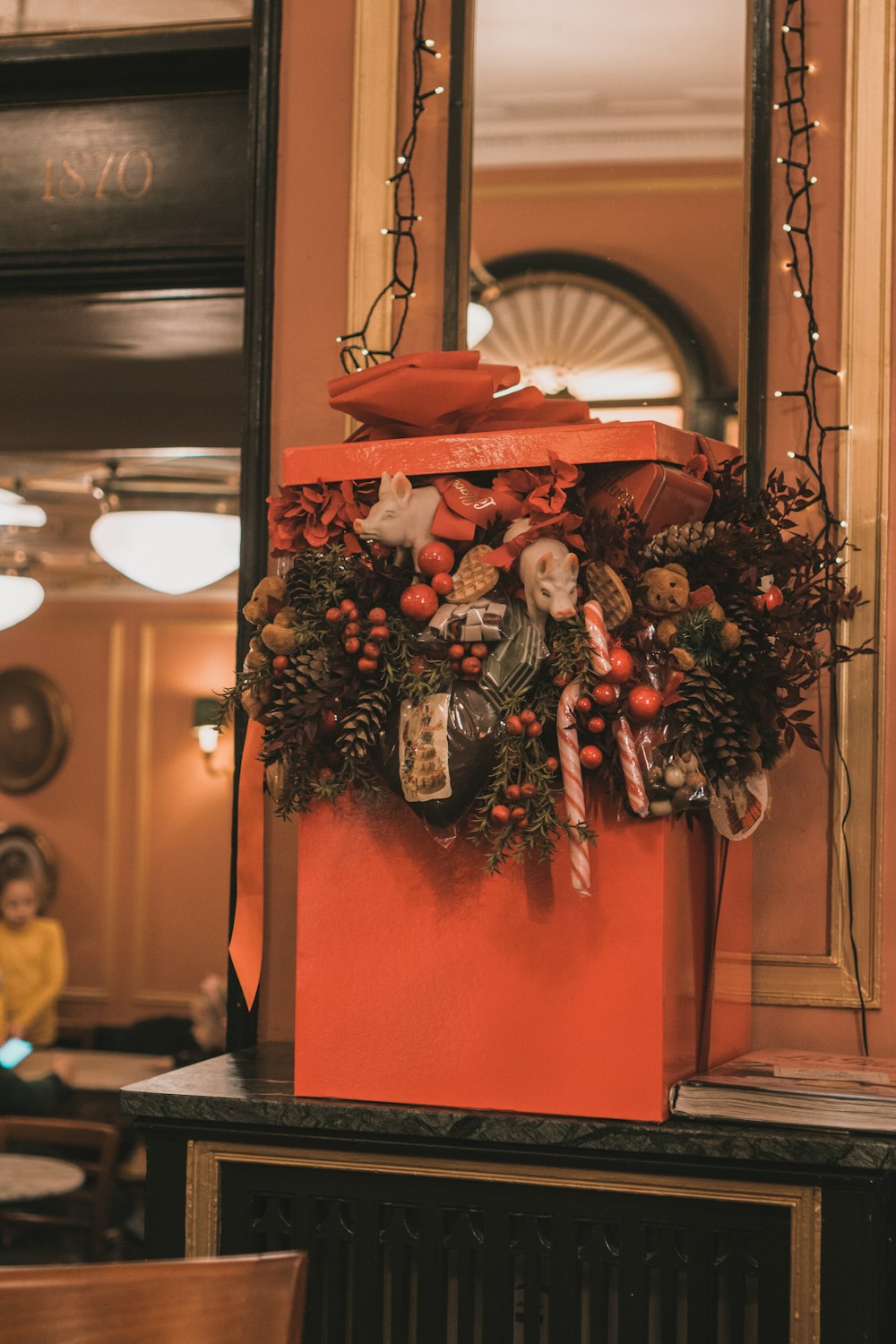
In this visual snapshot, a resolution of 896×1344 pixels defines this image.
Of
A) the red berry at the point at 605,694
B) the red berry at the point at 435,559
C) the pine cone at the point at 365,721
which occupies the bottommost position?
the pine cone at the point at 365,721

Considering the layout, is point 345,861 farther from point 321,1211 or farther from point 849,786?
point 849,786

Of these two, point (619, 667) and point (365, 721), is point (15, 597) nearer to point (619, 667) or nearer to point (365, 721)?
point (365, 721)

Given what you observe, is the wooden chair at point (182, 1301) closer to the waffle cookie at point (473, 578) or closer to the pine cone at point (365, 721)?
the pine cone at point (365, 721)

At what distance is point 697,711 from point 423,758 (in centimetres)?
30

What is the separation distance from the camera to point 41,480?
7500 millimetres

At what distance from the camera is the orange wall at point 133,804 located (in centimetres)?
845

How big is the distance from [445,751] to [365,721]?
0.10m

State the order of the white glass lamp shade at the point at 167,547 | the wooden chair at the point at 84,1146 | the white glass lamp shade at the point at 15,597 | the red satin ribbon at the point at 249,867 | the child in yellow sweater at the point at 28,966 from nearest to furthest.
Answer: the red satin ribbon at the point at 249,867 → the wooden chair at the point at 84,1146 → the white glass lamp shade at the point at 167,547 → the white glass lamp shade at the point at 15,597 → the child in yellow sweater at the point at 28,966

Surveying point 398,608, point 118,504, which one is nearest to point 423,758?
point 398,608

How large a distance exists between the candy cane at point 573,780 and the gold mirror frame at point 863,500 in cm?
59

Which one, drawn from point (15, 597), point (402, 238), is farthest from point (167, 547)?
point (402, 238)

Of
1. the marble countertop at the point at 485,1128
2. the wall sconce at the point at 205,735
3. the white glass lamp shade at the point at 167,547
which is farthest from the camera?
the wall sconce at the point at 205,735

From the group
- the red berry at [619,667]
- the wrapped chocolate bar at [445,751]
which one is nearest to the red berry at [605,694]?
the red berry at [619,667]

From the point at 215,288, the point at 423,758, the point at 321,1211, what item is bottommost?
the point at 321,1211
